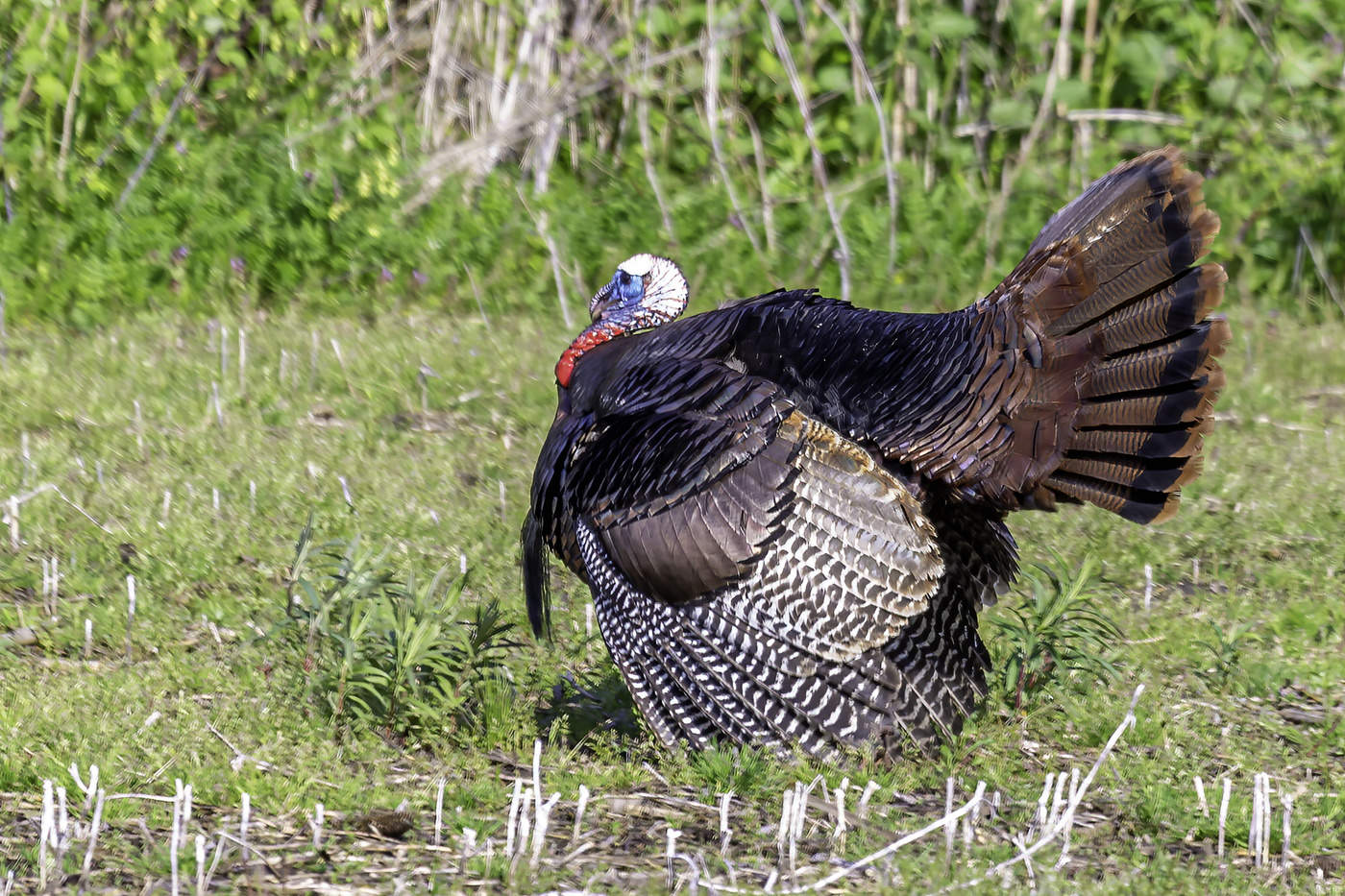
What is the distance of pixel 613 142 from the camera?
8.48 m

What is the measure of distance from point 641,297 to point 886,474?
103 centimetres

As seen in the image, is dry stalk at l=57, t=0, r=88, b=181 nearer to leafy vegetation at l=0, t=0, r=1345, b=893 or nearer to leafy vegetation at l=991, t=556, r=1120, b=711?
leafy vegetation at l=0, t=0, r=1345, b=893

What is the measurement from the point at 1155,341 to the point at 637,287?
58.6 inches

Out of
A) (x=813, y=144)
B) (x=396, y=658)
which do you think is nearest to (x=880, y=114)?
(x=813, y=144)

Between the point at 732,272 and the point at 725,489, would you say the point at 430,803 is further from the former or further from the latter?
the point at 732,272

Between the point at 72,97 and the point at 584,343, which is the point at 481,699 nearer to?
the point at 584,343

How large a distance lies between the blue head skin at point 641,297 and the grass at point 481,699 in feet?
2.79

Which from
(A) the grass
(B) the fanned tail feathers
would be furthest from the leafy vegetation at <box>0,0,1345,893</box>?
(B) the fanned tail feathers

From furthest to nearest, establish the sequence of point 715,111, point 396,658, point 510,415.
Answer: point 715,111, point 510,415, point 396,658

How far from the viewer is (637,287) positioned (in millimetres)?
4516

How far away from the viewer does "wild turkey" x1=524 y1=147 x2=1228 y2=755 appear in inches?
142

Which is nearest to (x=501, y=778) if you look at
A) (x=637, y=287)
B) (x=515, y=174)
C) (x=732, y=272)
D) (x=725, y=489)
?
(x=725, y=489)

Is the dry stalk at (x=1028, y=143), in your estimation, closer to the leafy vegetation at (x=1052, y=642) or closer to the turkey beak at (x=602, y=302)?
the turkey beak at (x=602, y=302)

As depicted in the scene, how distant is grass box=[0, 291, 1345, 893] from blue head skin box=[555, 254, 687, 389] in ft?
2.79
